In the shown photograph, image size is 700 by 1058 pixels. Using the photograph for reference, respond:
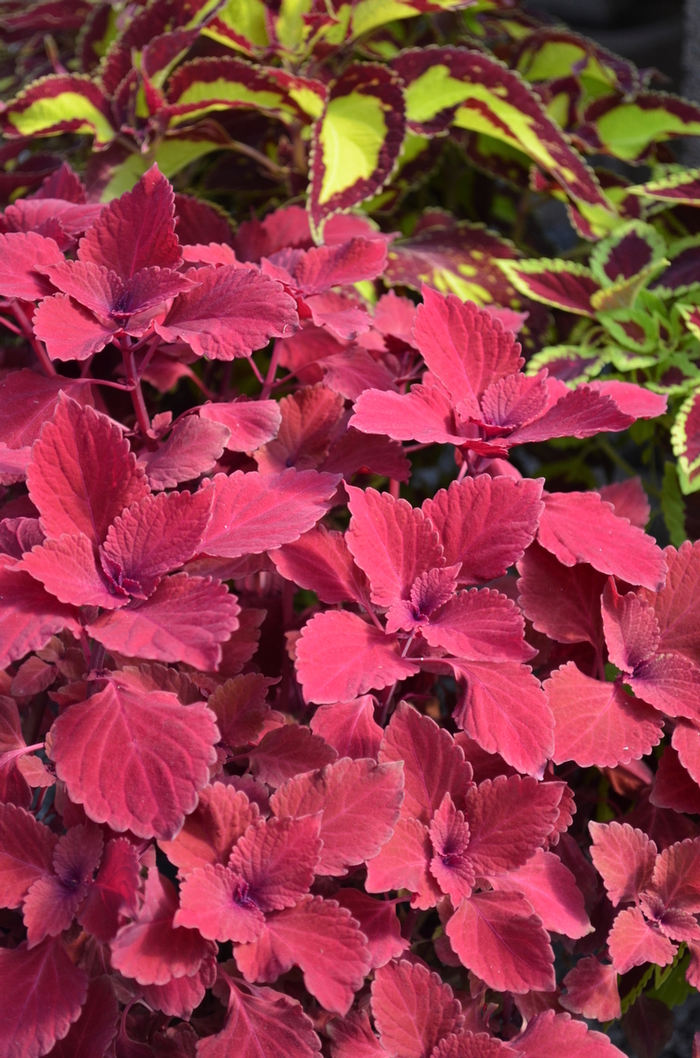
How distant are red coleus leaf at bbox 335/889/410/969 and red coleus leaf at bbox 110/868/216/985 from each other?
10 cm

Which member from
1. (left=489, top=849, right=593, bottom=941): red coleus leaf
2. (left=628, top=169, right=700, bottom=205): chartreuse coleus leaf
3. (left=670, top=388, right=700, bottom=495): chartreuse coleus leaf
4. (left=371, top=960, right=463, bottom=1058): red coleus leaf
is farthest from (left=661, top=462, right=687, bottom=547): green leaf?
(left=371, top=960, right=463, bottom=1058): red coleus leaf

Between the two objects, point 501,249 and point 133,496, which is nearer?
point 133,496

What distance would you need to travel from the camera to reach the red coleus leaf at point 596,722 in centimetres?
59

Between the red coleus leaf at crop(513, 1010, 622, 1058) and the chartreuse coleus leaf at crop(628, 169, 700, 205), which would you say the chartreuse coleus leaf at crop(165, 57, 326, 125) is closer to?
the chartreuse coleus leaf at crop(628, 169, 700, 205)

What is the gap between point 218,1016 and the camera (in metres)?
0.63

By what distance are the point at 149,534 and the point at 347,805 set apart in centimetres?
19

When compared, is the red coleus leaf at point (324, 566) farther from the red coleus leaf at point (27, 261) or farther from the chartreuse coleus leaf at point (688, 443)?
the chartreuse coleus leaf at point (688, 443)

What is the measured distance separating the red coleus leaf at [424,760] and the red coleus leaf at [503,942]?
61 mm

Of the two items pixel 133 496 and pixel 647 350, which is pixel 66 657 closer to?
pixel 133 496

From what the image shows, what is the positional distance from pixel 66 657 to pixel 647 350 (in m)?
0.72

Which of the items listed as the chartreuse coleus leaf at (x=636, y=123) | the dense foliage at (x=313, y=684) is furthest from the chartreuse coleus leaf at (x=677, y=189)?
the dense foliage at (x=313, y=684)

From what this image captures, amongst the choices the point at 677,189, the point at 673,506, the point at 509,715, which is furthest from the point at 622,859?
the point at 677,189

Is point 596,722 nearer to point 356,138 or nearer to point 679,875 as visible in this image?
point 679,875

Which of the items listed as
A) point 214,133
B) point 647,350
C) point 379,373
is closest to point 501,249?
point 647,350
